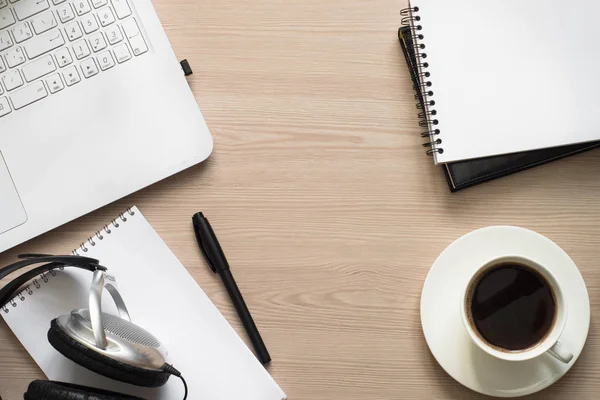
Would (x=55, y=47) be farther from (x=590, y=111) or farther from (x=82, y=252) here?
(x=590, y=111)

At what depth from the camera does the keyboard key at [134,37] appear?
0.76 meters

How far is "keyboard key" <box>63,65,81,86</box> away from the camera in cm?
76

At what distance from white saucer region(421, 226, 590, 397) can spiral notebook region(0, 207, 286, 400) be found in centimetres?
21

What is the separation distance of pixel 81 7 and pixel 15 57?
99 millimetres

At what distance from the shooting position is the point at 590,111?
2.40 feet

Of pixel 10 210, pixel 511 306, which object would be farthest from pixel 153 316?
pixel 511 306

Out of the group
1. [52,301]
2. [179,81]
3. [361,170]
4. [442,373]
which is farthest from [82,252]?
[442,373]

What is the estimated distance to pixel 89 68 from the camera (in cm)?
76

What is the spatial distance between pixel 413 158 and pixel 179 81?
0.98 ft

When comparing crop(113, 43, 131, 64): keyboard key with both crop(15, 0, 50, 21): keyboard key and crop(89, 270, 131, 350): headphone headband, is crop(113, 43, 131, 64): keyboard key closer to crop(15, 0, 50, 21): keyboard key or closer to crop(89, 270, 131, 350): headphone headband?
crop(15, 0, 50, 21): keyboard key

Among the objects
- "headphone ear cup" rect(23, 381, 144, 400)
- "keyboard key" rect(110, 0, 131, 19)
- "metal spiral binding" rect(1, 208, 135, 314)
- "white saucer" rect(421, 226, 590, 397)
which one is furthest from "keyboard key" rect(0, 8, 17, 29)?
"white saucer" rect(421, 226, 590, 397)

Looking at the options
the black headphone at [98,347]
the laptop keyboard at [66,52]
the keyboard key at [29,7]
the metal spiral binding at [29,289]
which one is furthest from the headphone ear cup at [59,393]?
the keyboard key at [29,7]

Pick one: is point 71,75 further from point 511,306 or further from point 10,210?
point 511,306

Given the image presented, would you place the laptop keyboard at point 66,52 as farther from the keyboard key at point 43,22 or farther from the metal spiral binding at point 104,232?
the metal spiral binding at point 104,232
